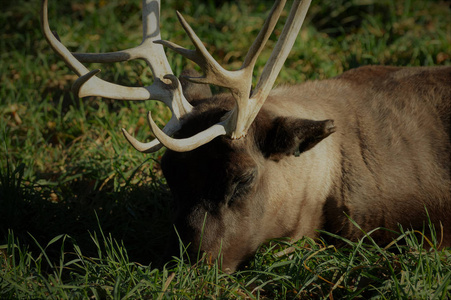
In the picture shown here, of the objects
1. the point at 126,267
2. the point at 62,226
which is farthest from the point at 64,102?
the point at 126,267

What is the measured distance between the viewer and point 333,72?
250 inches

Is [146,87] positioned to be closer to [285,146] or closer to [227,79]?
[227,79]

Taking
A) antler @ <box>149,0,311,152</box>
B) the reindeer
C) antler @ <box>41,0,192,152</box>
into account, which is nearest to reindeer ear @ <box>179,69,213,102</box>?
the reindeer

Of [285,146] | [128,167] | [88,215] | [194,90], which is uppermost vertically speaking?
[194,90]

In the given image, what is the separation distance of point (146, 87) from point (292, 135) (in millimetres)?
1002

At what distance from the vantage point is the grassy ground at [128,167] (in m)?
3.26

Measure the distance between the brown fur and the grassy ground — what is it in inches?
7.4

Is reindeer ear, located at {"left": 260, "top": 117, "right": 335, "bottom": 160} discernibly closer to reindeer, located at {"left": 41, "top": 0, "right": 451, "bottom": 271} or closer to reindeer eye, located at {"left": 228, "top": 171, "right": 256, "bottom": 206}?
reindeer, located at {"left": 41, "top": 0, "right": 451, "bottom": 271}

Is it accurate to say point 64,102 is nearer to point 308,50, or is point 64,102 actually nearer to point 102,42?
point 102,42

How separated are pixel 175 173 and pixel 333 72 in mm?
3378

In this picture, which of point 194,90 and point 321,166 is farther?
point 194,90

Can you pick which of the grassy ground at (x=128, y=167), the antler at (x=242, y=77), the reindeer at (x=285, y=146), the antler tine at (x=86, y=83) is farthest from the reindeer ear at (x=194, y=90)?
the grassy ground at (x=128, y=167)

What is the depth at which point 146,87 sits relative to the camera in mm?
3637

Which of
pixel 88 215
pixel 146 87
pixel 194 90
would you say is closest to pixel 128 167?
pixel 88 215
